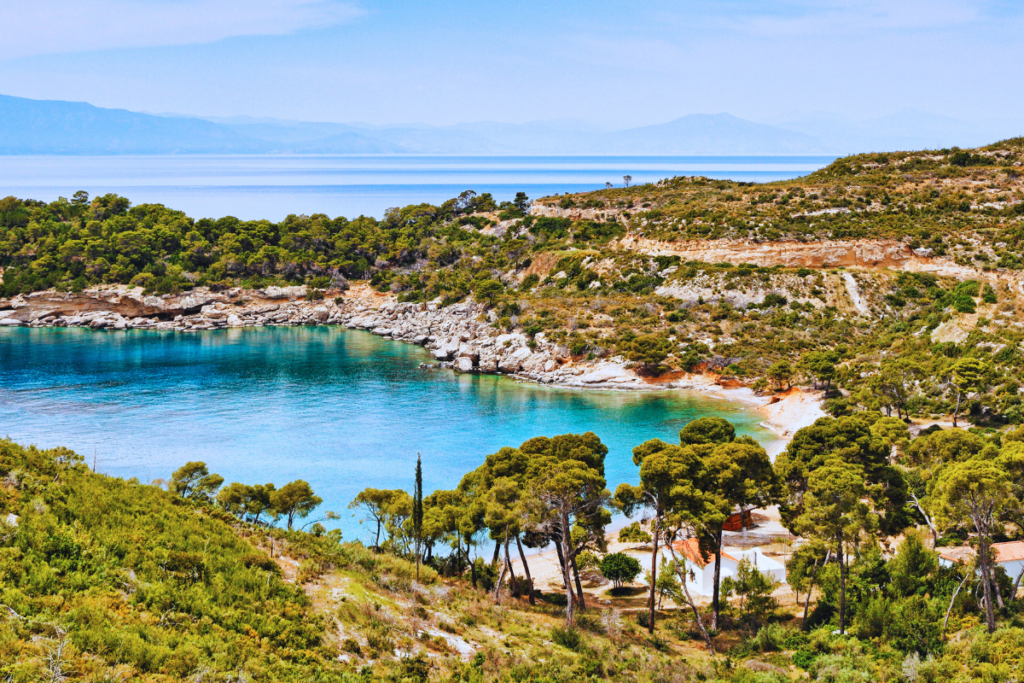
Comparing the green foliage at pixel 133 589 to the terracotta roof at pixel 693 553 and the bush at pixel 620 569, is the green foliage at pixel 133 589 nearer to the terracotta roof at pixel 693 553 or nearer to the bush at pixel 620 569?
the bush at pixel 620 569

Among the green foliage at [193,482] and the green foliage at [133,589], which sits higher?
the green foliage at [133,589]

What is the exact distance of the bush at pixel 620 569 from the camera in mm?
23028

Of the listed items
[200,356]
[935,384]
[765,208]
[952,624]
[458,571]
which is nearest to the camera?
[952,624]

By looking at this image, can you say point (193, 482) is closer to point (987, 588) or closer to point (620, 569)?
point (620, 569)

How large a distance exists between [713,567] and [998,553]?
7.41m

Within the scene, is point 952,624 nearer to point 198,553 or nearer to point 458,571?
point 458,571

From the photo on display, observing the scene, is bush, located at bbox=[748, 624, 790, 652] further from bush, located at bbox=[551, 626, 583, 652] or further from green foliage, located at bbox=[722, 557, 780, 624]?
bush, located at bbox=[551, 626, 583, 652]

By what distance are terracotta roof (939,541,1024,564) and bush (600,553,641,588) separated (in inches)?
340

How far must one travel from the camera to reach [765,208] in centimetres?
7100

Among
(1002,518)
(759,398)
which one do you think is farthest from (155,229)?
(1002,518)


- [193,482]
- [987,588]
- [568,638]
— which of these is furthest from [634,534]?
[193,482]

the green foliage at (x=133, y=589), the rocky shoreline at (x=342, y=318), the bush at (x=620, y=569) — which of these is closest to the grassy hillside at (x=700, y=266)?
the rocky shoreline at (x=342, y=318)

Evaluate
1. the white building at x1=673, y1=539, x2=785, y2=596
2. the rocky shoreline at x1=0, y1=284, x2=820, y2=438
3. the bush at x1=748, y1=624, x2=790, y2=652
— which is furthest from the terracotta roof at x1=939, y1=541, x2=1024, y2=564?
the rocky shoreline at x1=0, y1=284, x2=820, y2=438

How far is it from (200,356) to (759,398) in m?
44.3
